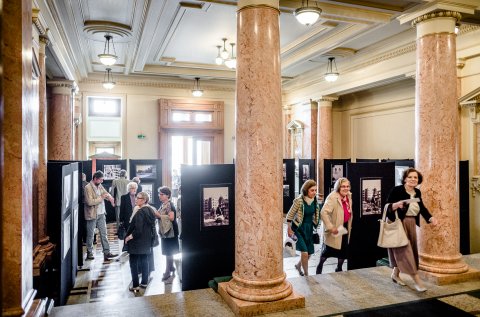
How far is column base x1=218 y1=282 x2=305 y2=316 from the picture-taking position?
4.14m

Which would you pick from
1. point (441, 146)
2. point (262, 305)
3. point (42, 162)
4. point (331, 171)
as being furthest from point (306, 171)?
point (262, 305)

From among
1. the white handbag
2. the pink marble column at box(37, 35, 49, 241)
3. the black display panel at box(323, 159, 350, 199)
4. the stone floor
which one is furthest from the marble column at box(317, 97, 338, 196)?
the pink marble column at box(37, 35, 49, 241)

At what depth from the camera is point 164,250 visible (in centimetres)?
639

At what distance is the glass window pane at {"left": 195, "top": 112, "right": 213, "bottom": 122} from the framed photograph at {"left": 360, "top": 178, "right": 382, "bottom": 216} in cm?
1000

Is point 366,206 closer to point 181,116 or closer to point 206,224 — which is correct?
point 206,224

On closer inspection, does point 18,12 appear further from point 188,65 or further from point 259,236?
point 188,65

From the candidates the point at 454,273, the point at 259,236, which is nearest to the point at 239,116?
the point at 259,236

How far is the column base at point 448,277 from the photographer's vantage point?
207 inches

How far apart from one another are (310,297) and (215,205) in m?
1.91

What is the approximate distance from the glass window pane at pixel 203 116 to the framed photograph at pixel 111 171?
4.46m

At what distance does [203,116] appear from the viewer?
51.5ft

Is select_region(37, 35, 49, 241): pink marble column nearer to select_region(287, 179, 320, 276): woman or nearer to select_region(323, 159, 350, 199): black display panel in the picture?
select_region(287, 179, 320, 276): woman

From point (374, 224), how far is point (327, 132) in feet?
23.3

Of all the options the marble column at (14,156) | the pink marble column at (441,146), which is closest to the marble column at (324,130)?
the pink marble column at (441,146)
